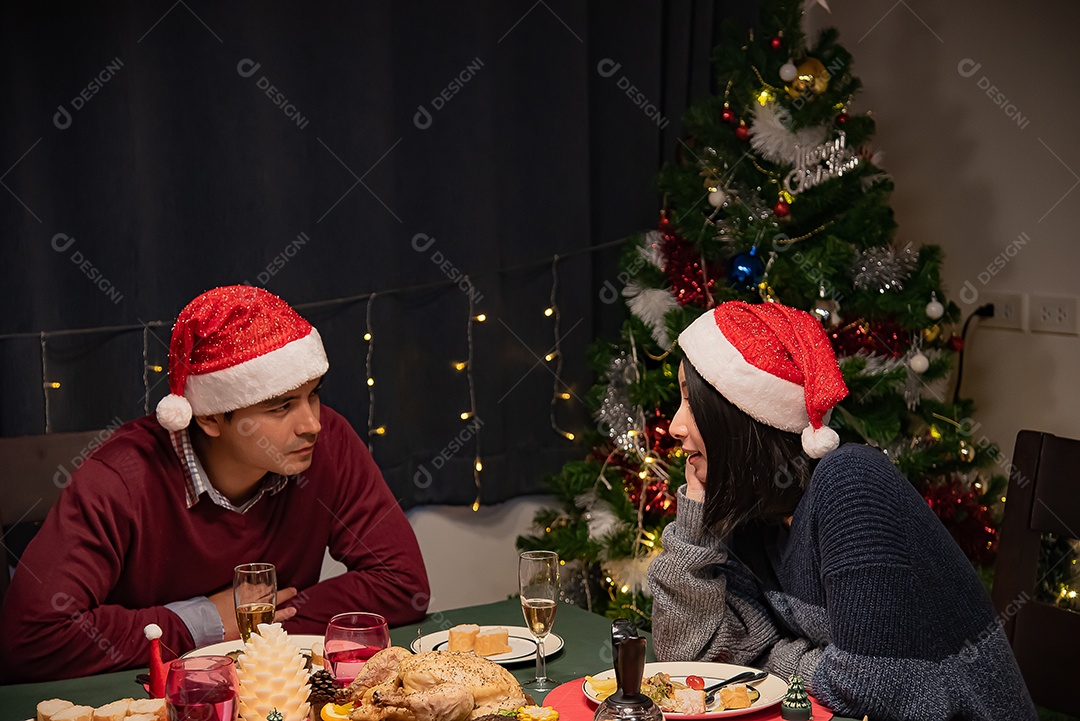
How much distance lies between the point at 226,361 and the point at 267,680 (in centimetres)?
79

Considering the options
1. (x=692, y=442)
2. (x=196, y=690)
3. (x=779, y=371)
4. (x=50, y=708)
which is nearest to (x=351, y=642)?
(x=196, y=690)

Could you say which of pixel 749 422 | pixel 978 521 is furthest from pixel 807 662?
pixel 978 521

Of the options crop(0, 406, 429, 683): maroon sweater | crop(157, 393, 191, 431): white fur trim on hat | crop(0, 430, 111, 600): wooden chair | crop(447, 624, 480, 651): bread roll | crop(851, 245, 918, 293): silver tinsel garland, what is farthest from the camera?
crop(851, 245, 918, 293): silver tinsel garland

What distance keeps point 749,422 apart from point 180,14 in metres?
1.80

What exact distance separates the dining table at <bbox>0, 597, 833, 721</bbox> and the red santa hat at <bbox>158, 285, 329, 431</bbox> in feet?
1.56

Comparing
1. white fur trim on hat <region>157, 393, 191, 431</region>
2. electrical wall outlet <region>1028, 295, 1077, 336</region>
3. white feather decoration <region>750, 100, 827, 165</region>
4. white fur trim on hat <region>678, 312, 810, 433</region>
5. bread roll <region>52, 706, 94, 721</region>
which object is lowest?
bread roll <region>52, 706, 94, 721</region>

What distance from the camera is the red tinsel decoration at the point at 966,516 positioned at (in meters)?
2.88

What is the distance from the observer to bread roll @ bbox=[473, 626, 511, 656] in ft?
5.51

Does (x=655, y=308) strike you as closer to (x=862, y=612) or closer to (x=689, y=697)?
(x=862, y=612)

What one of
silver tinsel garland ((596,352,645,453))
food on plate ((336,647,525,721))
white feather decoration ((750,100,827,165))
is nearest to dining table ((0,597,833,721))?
food on plate ((336,647,525,721))

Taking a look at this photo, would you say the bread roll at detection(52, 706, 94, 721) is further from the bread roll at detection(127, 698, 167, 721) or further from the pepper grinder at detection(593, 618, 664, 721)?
the pepper grinder at detection(593, 618, 664, 721)

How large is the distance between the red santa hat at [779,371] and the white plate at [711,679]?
37 centimetres

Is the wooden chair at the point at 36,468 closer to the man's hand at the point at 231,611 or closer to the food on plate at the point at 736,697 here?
the man's hand at the point at 231,611

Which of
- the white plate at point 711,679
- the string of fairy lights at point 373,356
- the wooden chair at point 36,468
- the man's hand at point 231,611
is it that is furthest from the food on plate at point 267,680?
the string of fairy lights at point 373,356
